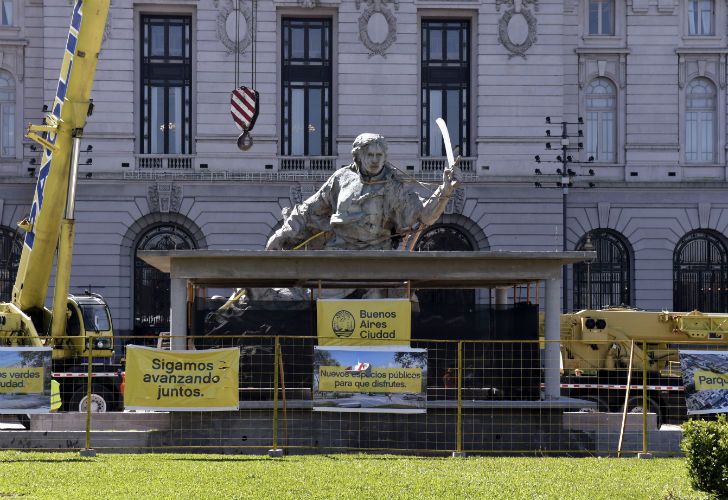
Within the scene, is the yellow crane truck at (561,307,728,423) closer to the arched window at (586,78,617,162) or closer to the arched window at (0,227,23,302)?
the arched window at (586,78,617,162)

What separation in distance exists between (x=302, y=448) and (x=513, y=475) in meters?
4.67

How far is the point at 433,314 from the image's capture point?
2645cm

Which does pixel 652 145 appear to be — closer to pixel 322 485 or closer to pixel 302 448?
pixel 302 448

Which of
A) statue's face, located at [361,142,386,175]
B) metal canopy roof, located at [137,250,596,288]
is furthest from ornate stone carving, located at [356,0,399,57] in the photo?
metal canopy roof, located at [137,250,596,288]

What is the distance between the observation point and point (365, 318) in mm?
24281

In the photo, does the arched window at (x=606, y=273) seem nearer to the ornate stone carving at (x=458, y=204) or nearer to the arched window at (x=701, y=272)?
the arched window at (x=701, y=272)

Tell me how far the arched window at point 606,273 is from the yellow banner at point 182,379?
121 feet

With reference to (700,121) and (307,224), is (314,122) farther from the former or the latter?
(307,224)

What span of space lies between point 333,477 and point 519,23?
41078 millimetres

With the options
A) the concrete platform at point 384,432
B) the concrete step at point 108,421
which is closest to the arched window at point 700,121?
the concrete platform at point 384,432

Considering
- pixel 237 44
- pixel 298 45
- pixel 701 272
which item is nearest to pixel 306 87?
pixel 298 45

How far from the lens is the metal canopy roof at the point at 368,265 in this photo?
25000 mm

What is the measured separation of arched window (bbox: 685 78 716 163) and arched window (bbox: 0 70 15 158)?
87.7 feet

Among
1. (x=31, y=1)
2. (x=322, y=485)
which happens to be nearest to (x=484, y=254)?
(x=322, y=485)
